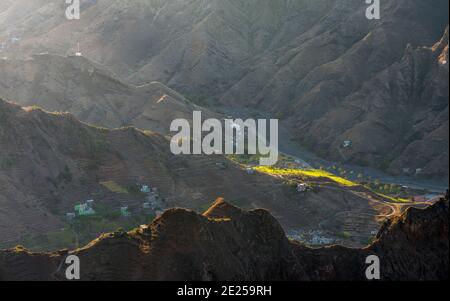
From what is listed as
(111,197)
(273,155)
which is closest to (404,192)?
(273,155)

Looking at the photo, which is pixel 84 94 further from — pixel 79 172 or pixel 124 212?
pixel 124 212

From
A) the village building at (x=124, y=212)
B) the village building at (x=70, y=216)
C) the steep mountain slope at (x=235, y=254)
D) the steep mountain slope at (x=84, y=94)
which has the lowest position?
the steep mountain slope at (x=235, y=254)

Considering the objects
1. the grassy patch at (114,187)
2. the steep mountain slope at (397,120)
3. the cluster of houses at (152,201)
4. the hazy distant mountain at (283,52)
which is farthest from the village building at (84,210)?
the steep mountain slope at (397,120)

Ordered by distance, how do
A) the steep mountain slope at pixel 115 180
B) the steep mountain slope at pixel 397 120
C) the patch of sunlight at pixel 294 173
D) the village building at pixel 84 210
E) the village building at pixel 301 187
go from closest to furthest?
1. the village building at pixel 84 210
2. the steep mountain slope at pixel 115 180
3. the village building at pixel 301 187
4. the patch of sunlight at pixel 294 173
5. the steep mountain slope at pixel 397 120

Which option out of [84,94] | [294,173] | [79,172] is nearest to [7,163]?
[79,172]

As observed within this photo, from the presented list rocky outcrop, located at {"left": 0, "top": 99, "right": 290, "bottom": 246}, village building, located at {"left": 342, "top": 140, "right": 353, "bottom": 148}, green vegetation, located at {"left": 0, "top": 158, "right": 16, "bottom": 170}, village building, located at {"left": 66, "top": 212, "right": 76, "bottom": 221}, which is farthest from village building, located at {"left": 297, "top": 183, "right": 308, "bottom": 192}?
village building, located at {"left": 342, "top": 140, "right": 353, "bottom": 148}

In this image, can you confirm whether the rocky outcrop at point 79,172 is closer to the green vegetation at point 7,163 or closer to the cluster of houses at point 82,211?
the green vegetation at point 7,163
